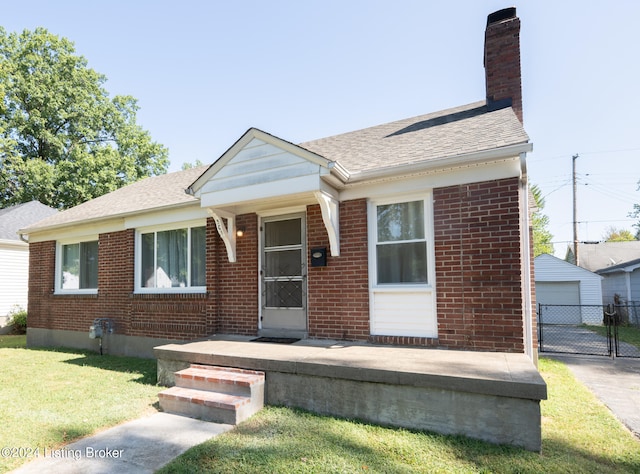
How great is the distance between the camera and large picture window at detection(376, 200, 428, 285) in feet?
18.6

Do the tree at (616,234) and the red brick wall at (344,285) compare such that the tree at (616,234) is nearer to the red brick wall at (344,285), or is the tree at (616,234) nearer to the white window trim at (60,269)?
the red brick wall at (344,285)

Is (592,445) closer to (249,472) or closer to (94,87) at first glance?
(249,472)

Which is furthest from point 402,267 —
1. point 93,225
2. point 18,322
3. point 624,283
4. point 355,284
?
point 624,283

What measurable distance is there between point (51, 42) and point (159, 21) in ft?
67.0

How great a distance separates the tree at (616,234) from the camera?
172 ft

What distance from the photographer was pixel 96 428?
4.15 metres

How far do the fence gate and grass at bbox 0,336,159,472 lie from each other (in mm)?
9429

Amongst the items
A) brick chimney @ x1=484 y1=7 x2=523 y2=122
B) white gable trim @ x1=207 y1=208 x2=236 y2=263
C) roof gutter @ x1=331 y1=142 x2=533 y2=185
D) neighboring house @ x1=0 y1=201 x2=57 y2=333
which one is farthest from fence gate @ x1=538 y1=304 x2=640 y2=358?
neighboring house @ x1=0 y1=201 x2=57 y2=333

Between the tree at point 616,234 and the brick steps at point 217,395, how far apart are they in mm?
62976

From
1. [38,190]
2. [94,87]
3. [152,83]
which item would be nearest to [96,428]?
[152,83]

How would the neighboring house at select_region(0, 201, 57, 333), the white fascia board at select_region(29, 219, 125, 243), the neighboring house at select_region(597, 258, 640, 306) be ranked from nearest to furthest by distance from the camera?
the white fascia board at select_region(29, 219, 125, 243), the neighboring house at select_region(0, 201, 57, 333), the neighboring house at select_region(597, 258, 640, 306)

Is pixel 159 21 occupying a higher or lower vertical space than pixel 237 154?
higher

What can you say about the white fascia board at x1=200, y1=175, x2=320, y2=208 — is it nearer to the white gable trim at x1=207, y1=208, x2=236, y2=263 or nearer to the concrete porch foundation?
the white gable trim at x1=207, y1=208, x2=236, y2=263

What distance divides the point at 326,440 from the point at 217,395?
1.64 metres
